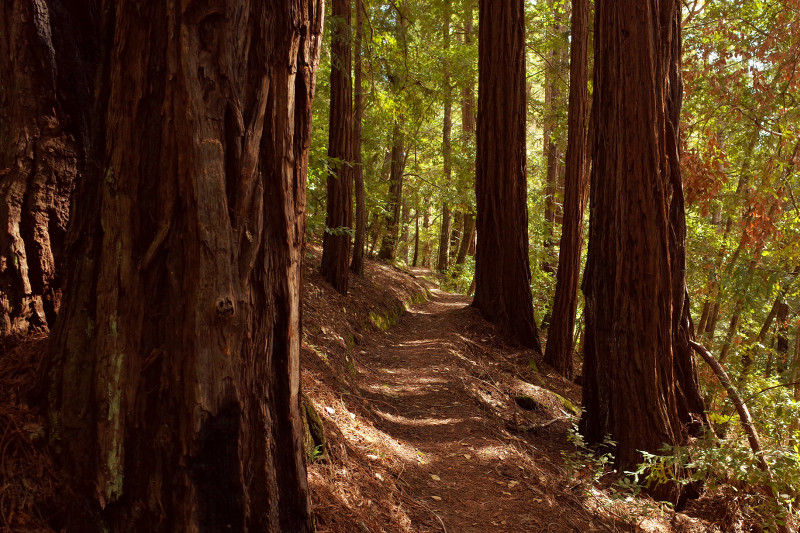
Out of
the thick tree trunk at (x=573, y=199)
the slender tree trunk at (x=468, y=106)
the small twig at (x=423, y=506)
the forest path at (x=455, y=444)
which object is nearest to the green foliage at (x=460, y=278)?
the slender tree trunk at (x=468, y=106)

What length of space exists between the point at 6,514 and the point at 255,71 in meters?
1.96

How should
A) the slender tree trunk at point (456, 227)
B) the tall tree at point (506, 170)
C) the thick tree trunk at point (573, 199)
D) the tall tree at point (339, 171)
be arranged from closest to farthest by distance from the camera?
the thick tree trunk at point (573, 199) < the tall tree at point (339, 171) < the tall tree at point (506, 170) < the slender tree trunk at point (456, 227)

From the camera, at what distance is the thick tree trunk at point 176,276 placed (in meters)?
1.94

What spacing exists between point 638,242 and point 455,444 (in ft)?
8.31

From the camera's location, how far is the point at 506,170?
9.35 meters

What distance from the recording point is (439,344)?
8.14 metres

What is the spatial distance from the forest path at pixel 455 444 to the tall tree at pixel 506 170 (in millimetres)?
1444

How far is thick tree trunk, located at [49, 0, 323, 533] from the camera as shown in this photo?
1.94 meters

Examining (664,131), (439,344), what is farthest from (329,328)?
(664,131)

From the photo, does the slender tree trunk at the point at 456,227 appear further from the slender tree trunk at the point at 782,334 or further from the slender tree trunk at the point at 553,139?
the slender tree trunk at the point at 782,334

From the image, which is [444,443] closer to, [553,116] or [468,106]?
[553,116]

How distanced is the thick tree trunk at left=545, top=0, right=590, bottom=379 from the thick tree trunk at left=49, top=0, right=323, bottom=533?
755 cm

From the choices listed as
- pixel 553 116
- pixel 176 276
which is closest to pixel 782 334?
pixel 553 116

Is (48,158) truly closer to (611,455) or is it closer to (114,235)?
(114,235)
